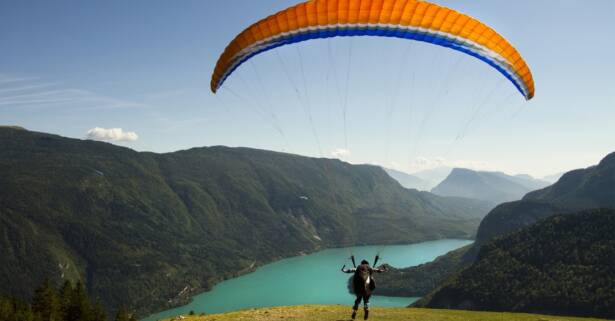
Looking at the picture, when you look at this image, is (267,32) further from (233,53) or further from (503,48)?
(503,48)

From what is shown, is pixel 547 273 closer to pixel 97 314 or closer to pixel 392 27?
pixel 97 314

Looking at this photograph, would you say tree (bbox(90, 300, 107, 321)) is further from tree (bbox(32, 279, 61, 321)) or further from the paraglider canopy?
the paraglider canopy

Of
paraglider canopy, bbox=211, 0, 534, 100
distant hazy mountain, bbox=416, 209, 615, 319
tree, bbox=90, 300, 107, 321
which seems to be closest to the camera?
paraglider canopy, bbox=211, 0, 534, 100

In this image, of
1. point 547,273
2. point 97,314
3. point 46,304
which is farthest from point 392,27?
point 547,273

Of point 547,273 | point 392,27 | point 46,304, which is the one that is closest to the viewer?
point 392,27

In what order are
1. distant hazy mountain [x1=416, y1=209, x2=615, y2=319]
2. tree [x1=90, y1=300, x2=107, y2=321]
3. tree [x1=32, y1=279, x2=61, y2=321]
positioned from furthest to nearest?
distant hazy mountain [x1=416, y1=209, x2=615, y2=319], tree [x1=90, y1=300, x2=107, y2=321], tree [x1=32, y1=279, x2=61, y2=321]

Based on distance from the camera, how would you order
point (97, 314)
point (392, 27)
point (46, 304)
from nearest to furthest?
1. point (392, 27)
2. point (46, 304)
3. point (97, 314)

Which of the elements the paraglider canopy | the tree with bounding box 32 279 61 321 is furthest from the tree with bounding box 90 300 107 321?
the paraglider canopy
